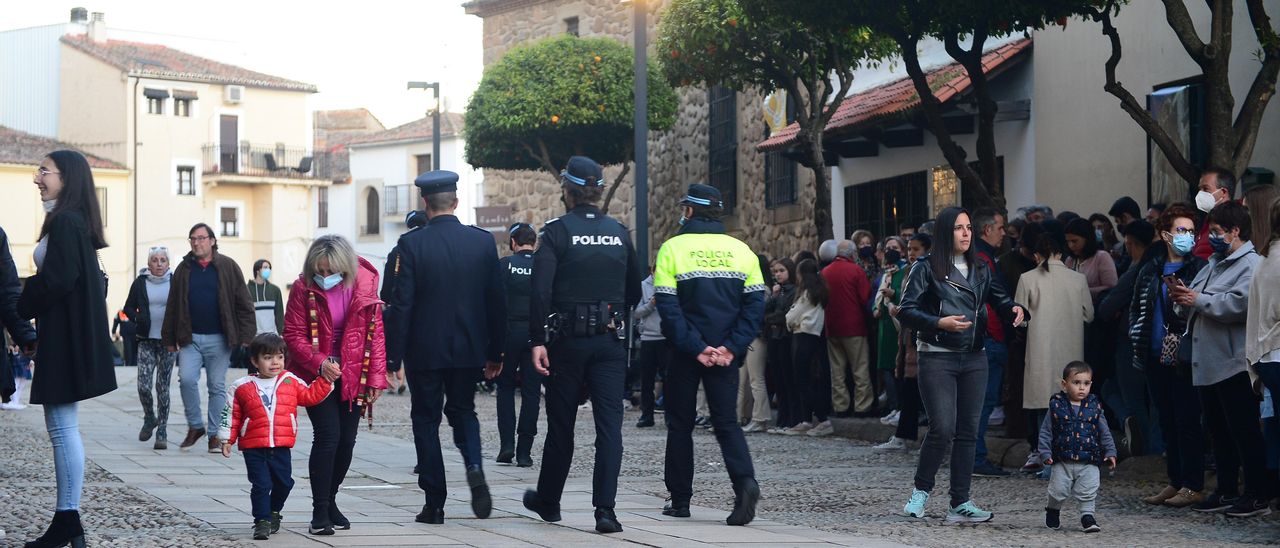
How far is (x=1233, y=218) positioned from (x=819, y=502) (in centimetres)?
279

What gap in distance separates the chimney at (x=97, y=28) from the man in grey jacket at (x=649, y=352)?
175ft

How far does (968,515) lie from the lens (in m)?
8.38

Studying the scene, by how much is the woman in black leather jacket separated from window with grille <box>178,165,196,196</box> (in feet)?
193

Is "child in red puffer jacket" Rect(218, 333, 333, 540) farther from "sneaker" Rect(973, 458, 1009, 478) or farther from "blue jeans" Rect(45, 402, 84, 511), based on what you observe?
"sneaker" Rect(973, 458, 1009, 478)

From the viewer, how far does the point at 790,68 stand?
19047mm

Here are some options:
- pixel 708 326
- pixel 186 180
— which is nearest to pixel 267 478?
pixel 708 326

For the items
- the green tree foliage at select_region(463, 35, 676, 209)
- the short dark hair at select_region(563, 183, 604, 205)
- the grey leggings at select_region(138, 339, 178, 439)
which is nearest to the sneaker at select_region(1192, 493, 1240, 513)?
the short dark hair at select_region(563, 183, 604, 205)

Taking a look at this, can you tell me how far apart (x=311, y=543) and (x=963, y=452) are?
130 inches

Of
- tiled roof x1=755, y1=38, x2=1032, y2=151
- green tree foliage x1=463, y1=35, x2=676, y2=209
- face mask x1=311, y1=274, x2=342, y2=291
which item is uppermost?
green tree foliage x1=463, y1=35, x2=676, y2=209

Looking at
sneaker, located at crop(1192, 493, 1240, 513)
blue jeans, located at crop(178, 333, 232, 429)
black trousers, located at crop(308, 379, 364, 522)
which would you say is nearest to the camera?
black trousers, located at crop(308, 379, 364, 522)

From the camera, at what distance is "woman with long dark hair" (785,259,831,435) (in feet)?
48.0

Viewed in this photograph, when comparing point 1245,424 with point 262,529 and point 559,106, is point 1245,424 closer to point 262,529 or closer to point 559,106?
point 262,529

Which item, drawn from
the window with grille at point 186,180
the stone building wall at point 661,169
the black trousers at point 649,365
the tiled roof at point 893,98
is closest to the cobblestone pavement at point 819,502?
the black trousers at point 649,365

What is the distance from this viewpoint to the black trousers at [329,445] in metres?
7.69
